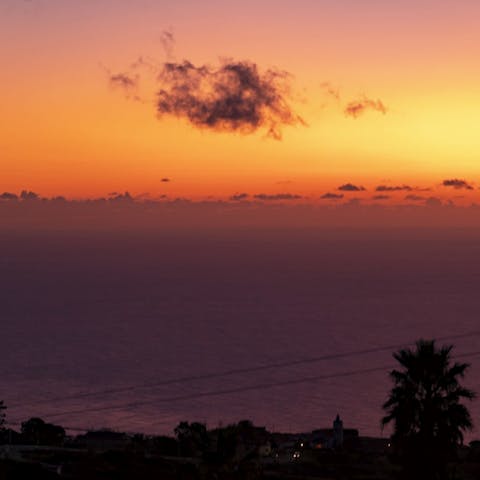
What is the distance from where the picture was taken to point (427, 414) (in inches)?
1093

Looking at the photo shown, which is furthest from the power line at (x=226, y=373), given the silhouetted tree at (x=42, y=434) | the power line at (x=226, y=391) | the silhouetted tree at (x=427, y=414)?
the silhouetted tree at (x=427, y=414)

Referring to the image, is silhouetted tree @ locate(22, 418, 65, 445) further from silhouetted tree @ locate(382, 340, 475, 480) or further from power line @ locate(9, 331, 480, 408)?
power line @ locate(9, 331, 480, 408)

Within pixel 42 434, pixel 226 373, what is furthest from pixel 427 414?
pixel 226 373

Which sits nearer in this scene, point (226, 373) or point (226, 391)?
point (226, 391)

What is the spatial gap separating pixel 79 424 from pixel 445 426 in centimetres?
9358

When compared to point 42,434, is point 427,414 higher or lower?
higher

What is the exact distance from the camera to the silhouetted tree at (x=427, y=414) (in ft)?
90.6

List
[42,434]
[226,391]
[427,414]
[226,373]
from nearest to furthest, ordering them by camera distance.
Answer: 1. [427,414]
2. [42,434]
3. [226,391]
4. [226,373]

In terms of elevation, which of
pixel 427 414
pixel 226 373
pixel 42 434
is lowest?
pixel 42 434

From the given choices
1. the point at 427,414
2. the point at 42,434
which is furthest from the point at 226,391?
the point at 427,414

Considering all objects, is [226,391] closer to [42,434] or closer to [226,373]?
[226,373]

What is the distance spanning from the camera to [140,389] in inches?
5492

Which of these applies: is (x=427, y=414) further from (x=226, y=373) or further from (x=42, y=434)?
(x=226, y=373)

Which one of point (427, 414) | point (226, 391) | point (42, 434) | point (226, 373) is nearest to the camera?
point (427, 414)
